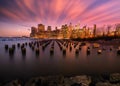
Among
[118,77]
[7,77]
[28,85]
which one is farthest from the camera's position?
[7,77]

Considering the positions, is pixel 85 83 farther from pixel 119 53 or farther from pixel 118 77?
pixel 119 53

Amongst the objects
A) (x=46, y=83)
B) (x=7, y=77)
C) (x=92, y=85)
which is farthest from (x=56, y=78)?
(x=7, y=77)

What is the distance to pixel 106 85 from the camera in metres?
12.6

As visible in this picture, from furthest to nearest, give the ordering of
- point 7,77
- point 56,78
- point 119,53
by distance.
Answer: point 119,53 < point 7,77 < point 56,78

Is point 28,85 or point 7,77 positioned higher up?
point 28,85

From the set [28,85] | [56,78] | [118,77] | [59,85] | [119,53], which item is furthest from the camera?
[119,53]

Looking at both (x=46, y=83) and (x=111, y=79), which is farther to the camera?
(x=111, y=79)

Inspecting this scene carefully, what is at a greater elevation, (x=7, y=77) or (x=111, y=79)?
(x=111, y=79)

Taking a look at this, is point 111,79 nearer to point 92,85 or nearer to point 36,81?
point 92,85

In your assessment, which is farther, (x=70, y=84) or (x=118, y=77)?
(x=118, y=77)

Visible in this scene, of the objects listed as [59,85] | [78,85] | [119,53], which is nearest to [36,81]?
[59,85]

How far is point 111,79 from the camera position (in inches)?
606

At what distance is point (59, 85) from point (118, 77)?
6920 millimetres

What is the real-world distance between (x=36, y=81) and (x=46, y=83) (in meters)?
1.11
